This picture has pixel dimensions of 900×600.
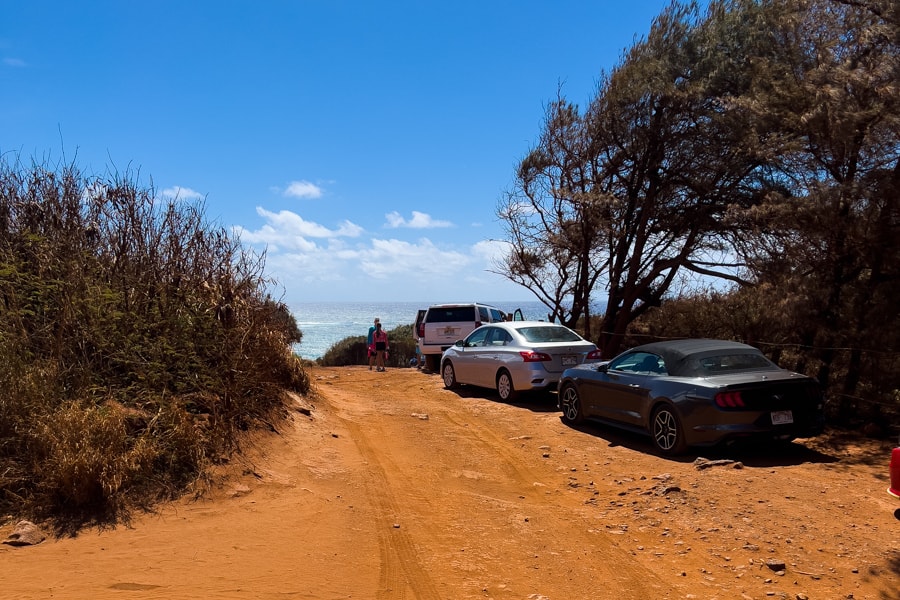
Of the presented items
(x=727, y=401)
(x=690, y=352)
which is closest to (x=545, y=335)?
(x=690, y=352)

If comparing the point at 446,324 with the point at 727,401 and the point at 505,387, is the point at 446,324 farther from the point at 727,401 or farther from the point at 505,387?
the point at 727,401

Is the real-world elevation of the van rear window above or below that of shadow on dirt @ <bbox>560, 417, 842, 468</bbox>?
above

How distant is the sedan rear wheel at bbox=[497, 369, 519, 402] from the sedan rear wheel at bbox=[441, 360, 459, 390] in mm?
1966

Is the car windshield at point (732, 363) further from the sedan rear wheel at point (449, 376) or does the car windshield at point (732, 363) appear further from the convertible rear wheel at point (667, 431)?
the sedan rear wheel at point (449, 376)

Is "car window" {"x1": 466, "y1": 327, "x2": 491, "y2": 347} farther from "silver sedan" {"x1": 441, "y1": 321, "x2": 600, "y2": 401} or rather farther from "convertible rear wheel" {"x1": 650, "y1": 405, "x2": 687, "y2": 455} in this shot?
"convertible rear wheel" {"x1": 650, "y1": 405, "x2": 687, "y2": 455}

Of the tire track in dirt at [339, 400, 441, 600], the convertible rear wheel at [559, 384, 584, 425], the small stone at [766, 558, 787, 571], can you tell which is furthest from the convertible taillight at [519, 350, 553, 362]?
the small stone at [766, 558, 787, 571]

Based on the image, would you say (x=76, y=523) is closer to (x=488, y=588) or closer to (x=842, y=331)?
(x=488, y=588)

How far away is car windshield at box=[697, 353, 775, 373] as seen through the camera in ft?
28.3

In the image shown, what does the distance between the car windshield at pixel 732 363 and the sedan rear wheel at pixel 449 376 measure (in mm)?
7026

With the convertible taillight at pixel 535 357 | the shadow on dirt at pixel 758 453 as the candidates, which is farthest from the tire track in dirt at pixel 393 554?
the convertible taillight at pixel 535 357

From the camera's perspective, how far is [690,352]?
891 cm

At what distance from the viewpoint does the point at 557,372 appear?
1233 centimetres

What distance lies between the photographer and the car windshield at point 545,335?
42.1 feet

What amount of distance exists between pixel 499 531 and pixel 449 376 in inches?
367
